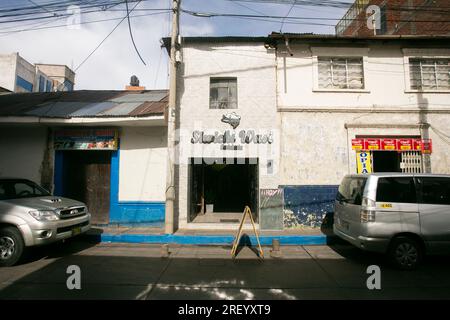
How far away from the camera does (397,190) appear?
5.46 metres

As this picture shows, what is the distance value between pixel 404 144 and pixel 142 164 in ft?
29.3

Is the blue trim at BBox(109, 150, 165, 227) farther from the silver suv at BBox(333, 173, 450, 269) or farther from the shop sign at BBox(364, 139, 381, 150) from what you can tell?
the shop sign at BBox(364, 139, 381, 150)

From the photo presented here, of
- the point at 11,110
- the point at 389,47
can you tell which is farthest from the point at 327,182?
the point at 11,110

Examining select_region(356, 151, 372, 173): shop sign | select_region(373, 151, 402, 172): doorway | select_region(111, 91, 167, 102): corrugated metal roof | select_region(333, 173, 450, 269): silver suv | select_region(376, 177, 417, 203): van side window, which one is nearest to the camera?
select_region(333, 173, 450, 269): silver suv

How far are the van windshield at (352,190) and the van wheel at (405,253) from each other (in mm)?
1103

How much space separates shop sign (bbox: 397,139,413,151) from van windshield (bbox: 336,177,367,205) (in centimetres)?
366

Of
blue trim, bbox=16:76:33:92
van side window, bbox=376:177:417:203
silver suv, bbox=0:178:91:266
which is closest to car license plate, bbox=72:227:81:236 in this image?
silver suv, bbox=0:178:91:266

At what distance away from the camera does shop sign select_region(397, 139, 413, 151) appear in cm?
855

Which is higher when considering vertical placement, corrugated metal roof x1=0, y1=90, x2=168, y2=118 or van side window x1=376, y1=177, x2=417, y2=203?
corrugated metal roof x1=0, y1=90, x2=168, y2=118

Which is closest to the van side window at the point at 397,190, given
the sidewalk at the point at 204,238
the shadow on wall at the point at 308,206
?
the sidewalk at the point at 204,238

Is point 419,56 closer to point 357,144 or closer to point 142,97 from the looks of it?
point 357,144

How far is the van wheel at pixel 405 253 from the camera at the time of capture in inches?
209

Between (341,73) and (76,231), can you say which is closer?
(76,231)

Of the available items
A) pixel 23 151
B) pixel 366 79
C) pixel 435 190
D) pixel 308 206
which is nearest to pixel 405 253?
pixel 435 190
